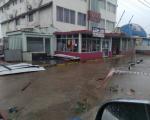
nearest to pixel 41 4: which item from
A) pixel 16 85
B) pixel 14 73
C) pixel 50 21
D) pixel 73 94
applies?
pixel 50 21

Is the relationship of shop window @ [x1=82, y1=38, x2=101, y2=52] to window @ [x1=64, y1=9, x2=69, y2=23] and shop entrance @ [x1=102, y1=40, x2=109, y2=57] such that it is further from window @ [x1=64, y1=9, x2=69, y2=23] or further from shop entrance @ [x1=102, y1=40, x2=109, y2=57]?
window @ [x1=64, y1=9, x2=69, y2=23]

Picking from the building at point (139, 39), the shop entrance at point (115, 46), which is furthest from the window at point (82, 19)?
the building at point (139, 39)

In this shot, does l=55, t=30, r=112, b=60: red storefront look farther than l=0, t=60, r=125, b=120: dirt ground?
Yes

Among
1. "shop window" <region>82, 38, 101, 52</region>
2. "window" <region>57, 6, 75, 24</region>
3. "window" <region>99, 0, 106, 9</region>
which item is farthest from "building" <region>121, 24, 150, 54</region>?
"window" <region>57, 6, 75, 24</region>

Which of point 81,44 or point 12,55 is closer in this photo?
point 12,55

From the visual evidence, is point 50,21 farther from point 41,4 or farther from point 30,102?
point 30,102

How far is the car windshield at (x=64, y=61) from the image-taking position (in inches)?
268

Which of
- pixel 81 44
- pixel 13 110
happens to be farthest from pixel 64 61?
pixel 13 110

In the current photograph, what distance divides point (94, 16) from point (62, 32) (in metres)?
8.41

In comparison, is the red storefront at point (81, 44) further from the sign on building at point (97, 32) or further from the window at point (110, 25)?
the window at point (110, 25)

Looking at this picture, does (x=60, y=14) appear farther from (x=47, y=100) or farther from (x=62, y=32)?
(x=47, y=100)

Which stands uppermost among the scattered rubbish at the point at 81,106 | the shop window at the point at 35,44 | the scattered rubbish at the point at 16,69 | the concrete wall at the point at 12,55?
the shop window at the point at 35,44

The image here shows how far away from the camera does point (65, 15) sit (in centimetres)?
2572

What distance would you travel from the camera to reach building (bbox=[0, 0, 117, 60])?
77.5 ft
